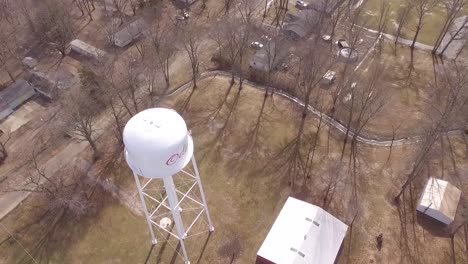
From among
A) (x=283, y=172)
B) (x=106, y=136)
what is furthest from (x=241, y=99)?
(x=106, y=136)

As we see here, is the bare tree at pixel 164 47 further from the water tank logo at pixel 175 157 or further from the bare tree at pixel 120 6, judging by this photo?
the water tank logo at pixel 175 157

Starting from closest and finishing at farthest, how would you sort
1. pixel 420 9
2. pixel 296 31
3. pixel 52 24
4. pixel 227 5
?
pixel 420 9 → pixel 296 31 → pixel 52 24 → pixel 227 5

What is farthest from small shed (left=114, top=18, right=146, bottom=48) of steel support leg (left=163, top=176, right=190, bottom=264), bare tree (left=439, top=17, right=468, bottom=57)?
bare tree (left=439, top=17, right=468, bottom=57)

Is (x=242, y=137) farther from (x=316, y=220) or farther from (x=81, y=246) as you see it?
(x=81, y=246)

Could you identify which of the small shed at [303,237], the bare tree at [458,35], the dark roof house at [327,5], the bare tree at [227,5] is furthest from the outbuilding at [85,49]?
the bare tree at [458,35]

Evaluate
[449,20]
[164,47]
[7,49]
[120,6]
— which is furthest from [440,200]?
[7,49]

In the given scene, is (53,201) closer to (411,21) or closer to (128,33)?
(128,33)
